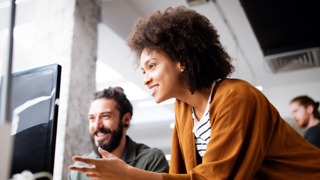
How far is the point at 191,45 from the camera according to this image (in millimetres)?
1321

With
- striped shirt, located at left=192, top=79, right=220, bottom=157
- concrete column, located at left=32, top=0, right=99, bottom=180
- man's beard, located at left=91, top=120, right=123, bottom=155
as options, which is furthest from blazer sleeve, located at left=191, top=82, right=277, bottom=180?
concrete column, located at left=32, top=0, right=99, bottom=180

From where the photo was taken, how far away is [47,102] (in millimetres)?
837

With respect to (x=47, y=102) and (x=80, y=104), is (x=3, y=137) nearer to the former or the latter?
(x=47, y=102)

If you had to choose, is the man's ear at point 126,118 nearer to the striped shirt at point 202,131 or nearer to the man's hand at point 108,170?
the striped shirt at point 202,131

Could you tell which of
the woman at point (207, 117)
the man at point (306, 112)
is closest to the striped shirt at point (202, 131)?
the woman at point (207, 117)

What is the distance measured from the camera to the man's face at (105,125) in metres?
1.87

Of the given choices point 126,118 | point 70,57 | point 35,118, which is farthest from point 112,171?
point 70,57

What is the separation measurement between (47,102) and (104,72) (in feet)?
15.4

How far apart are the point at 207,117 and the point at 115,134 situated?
2.83 feet

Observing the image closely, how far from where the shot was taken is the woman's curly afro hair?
4.28 feet

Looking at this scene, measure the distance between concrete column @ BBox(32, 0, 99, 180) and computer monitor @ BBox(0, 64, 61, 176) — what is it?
1.31 metres

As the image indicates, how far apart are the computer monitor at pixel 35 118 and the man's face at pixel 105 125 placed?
1023 millimetres

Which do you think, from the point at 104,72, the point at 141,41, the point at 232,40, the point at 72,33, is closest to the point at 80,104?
the point at 72,33

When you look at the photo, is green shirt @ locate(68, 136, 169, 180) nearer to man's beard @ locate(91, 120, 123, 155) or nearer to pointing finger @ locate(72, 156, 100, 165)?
man's beard @ locate(91, 120, 123, 155)
